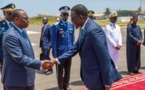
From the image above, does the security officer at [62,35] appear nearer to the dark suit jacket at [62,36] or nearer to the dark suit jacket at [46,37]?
the dark suit jacket at [62,36]

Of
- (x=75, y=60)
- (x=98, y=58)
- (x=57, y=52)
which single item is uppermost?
(x=98, y=58)

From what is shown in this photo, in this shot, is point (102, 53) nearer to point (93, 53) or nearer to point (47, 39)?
point (93, 53)

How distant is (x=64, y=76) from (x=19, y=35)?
2762 millimetres

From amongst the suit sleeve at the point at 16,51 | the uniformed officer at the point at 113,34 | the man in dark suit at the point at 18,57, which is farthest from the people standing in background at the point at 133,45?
the suit sleeve at the point at 16,51

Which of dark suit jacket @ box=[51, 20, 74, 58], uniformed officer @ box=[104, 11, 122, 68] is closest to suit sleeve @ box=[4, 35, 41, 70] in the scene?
dark suit jacket @ box=[51, 20, 74, 58]

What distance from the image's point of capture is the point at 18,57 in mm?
3492

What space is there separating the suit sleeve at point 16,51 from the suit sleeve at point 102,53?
0.85 metres

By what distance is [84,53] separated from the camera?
3.60m

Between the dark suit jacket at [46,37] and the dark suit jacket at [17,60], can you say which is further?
the dark suit jacket at [46,37]

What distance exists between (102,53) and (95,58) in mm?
140

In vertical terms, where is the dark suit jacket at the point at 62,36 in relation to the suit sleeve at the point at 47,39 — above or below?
above

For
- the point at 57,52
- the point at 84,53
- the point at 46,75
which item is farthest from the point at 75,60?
the point at 84,53

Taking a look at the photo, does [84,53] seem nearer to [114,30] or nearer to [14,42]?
[14,42]

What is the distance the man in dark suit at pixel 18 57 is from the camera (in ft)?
11.6
